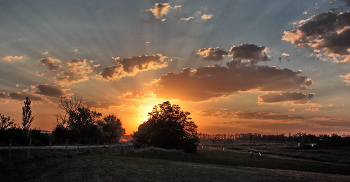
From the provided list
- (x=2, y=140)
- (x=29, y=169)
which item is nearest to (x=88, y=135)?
(x=2, y=140)

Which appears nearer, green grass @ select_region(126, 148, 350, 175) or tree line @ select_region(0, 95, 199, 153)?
green grass @ select_region(126, 148, 350, 175)

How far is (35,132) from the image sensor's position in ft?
188

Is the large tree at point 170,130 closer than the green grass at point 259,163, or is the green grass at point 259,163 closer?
the green grass at point 259,163

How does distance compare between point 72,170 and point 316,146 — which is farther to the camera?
Answer: point 316,146

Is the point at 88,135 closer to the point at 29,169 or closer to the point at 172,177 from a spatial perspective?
the point at 29,169

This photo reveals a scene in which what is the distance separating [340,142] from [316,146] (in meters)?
15.9

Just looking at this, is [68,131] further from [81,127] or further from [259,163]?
[259,163]

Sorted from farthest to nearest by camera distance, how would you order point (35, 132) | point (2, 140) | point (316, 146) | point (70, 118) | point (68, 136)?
point (316, 146)
point (70, 118)
point (68, 136)
point (35, 132)
point (2, 140)

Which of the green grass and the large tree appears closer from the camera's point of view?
the green grass

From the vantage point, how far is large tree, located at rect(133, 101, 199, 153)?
7694 centimetres

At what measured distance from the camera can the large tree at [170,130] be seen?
76.9 m

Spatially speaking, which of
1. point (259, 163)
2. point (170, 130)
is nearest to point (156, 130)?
point (170, 130)

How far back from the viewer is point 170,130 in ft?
256

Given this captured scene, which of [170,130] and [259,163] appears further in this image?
[170,130]
